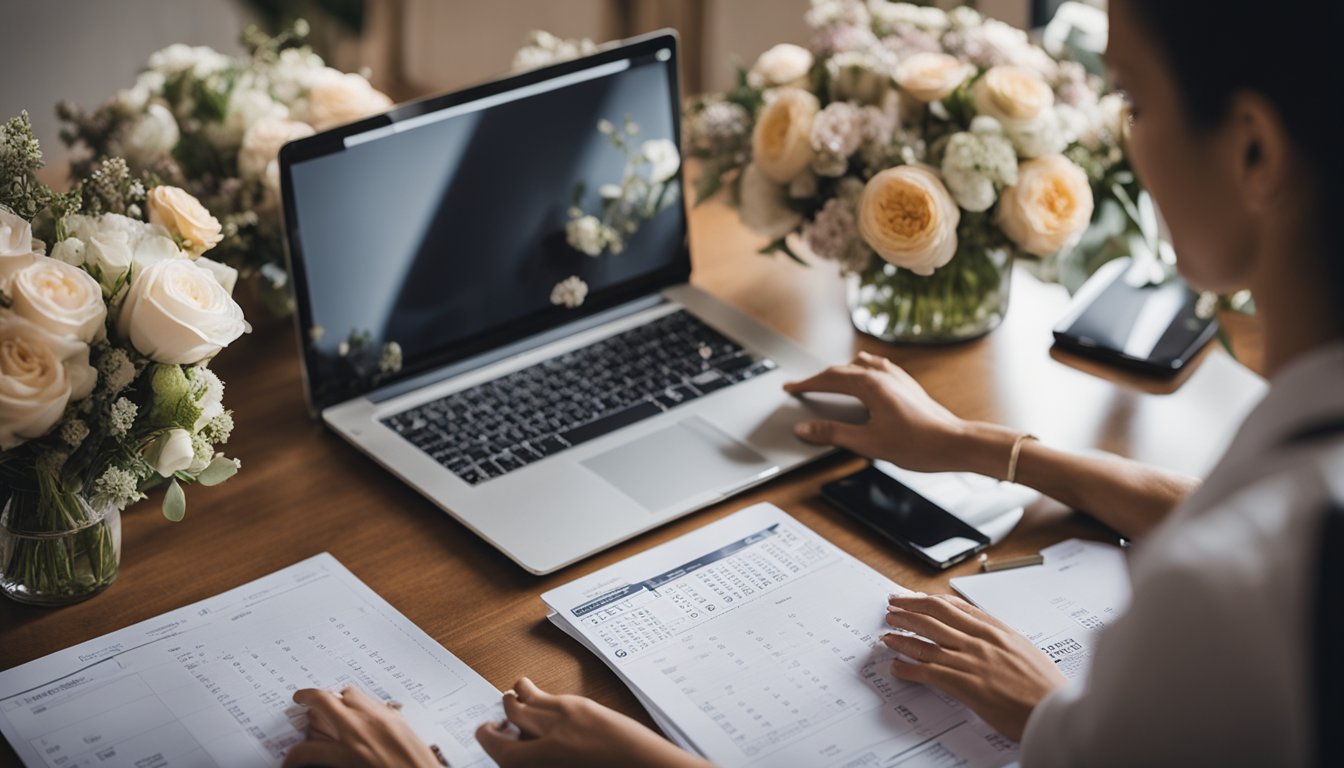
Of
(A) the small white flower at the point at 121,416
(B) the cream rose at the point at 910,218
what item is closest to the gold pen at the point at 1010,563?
(B) the cream rose at the point at 910,218

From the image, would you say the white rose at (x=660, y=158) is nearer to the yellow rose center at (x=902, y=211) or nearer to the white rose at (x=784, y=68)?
the white rose at (x=784, y=68)

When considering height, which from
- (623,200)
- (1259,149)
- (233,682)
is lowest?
(233,682)

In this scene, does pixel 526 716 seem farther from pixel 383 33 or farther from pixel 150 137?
pixel 383 33

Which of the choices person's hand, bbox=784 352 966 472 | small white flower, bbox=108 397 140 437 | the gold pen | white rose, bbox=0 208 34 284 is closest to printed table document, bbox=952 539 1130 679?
the gold pen

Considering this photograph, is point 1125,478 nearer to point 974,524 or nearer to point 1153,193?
point 974,524

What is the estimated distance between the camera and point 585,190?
5.17ft

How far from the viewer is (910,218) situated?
4.79ft

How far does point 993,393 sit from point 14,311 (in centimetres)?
98

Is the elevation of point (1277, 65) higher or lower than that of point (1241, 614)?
higher

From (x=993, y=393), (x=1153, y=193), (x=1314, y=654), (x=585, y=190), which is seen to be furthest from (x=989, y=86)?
(x=1314, y=654)

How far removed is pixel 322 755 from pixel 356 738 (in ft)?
0.09

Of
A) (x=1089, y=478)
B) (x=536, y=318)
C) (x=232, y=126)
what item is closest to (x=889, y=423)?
(x=1089, y=478)

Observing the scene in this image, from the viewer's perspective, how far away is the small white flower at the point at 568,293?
1559mm

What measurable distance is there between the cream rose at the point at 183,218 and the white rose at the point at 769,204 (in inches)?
25.0
